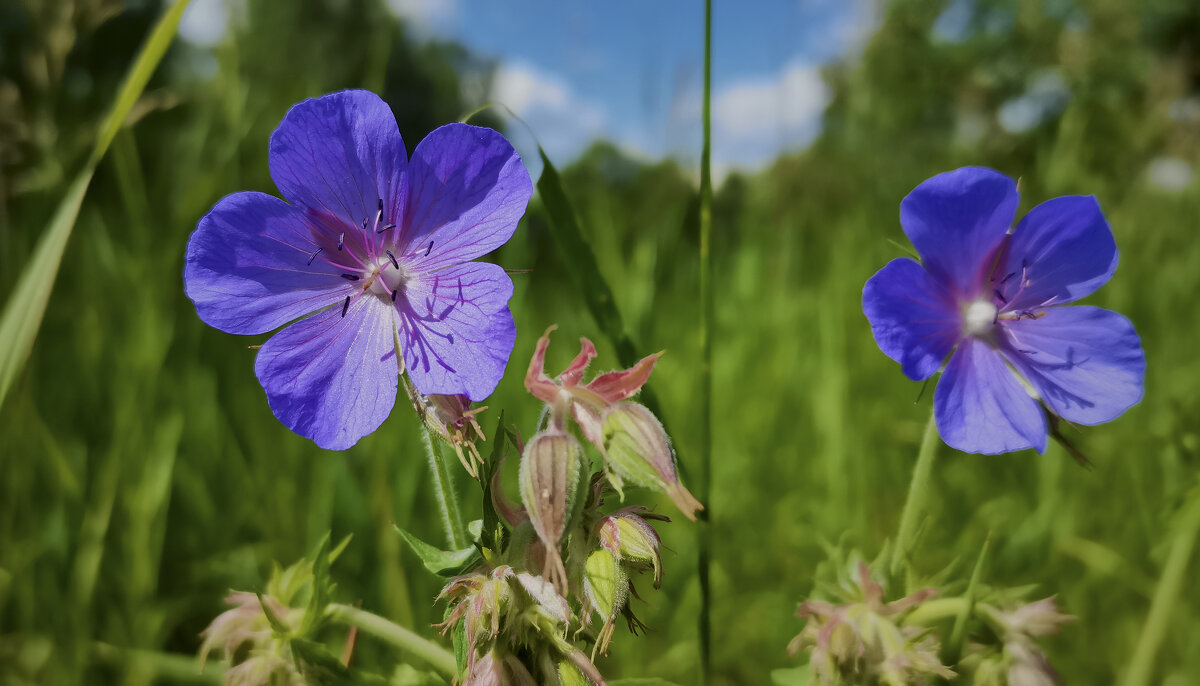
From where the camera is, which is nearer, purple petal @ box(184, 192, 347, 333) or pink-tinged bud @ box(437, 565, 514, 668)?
pink-tinged bud @ box(437, 565, 514, 668)

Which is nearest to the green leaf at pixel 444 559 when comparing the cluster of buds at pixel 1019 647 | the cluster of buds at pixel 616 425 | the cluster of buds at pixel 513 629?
the cluster of buds at pixel 513 629

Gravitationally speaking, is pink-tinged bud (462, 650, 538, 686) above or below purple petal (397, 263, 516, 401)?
below

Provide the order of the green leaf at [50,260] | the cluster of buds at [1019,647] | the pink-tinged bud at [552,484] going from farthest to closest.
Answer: the green leaf at [50,260], the cluster of buds at [1019,647], the pink-tinged bud at [552,484]

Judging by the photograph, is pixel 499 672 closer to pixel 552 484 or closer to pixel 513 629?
pixel 513 629

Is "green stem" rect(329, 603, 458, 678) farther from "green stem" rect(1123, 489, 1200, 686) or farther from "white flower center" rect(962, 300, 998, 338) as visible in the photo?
"green stem" rect(1123, 489, 1200, 686)

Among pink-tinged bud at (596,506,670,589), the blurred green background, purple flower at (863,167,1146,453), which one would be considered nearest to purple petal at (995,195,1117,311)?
purple flower at (863,167,1146,453)

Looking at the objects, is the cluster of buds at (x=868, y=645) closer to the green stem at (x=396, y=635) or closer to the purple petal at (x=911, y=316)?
the purple petal at (x=911, y=316)

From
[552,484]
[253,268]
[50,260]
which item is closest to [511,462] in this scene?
[50,260]
